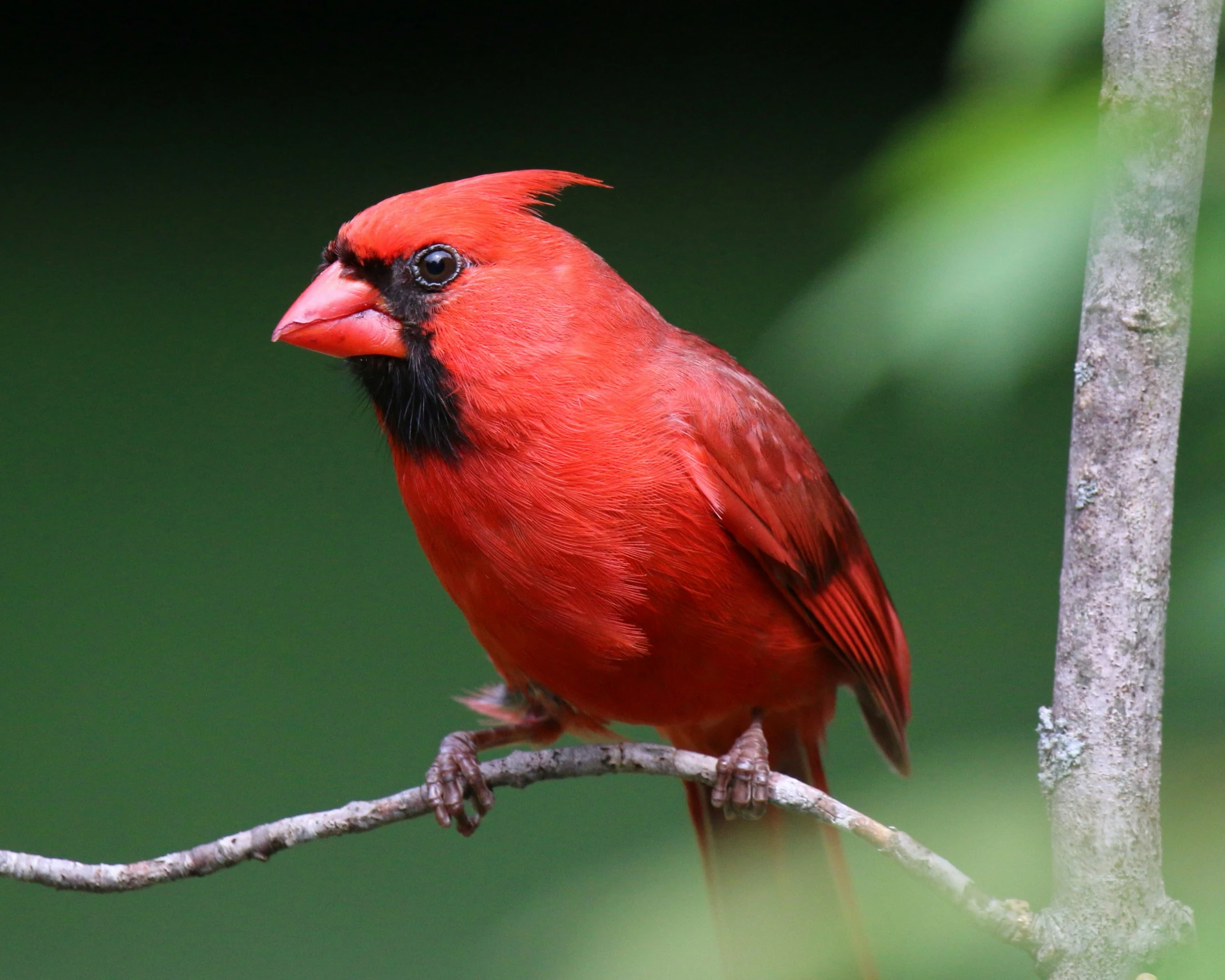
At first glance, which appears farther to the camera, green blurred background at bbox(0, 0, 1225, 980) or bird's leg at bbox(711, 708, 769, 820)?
green blurred background at bbox(0, 0, 1225, 980)

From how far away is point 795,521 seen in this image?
5.45 ft

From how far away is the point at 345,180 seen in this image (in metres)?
3.03

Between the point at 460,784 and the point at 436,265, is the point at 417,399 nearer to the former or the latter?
the point at 436,265

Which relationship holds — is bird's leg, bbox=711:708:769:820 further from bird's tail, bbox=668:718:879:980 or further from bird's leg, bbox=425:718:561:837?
bird's leg, bbox=425:718:561:837

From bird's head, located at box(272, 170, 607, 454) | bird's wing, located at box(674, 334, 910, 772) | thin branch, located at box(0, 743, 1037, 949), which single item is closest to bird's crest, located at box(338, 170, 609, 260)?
bird's head, located at box(272, 170, 607, 454)

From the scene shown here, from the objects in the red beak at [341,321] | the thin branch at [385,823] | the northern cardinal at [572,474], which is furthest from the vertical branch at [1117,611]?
the red beak at [341,321]

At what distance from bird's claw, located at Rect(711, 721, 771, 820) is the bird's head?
0.50 m

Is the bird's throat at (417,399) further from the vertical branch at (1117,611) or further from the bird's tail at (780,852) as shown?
the vertical branch at (1117,611)

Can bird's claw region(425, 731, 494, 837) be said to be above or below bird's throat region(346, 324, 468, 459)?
below

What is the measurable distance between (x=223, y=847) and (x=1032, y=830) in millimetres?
908

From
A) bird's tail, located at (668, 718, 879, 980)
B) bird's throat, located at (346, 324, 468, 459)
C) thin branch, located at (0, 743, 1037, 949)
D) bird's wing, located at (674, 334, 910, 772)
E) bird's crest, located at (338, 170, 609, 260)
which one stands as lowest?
bird's tail, located at (668, 718, 879, 980)

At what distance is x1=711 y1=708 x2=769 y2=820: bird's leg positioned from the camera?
157 centimetres

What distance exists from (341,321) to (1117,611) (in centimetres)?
90

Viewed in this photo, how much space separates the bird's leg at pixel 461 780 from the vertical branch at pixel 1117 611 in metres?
0.70
